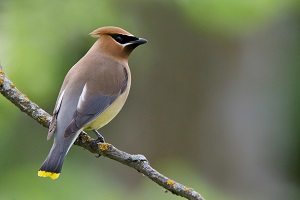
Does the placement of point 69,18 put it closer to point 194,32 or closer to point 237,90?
point 194,32

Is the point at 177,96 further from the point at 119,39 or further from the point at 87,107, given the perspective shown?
the point at 87,107

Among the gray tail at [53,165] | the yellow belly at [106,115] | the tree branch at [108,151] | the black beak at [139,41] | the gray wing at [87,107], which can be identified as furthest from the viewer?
the black beak at [139,41]

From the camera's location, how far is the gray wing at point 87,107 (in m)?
4.35

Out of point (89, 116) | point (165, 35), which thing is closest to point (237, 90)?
point (165, 35)

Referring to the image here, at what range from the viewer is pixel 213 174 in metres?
8.04

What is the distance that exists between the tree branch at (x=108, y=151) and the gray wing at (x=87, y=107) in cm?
11

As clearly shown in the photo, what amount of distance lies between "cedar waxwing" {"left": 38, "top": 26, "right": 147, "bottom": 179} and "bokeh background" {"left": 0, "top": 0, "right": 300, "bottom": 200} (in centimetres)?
95

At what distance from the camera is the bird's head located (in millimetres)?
4977

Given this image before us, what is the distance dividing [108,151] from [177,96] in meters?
3.82

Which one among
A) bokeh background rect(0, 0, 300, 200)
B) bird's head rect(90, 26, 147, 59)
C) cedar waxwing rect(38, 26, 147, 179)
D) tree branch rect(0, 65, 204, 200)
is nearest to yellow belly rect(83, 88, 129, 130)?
cedar waxwing rect(38, 26, 147, 179)

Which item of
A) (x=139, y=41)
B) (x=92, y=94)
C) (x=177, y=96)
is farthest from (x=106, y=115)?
(x=177, y=96)

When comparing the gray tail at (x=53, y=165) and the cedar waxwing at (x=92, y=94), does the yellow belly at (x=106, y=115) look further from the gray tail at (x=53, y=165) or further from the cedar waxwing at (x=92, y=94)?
the gray tail at (x=53, y=165)

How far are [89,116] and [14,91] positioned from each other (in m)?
0.49

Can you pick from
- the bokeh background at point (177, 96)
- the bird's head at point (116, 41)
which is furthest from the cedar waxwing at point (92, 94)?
the bokeh background at point (177, 96)
